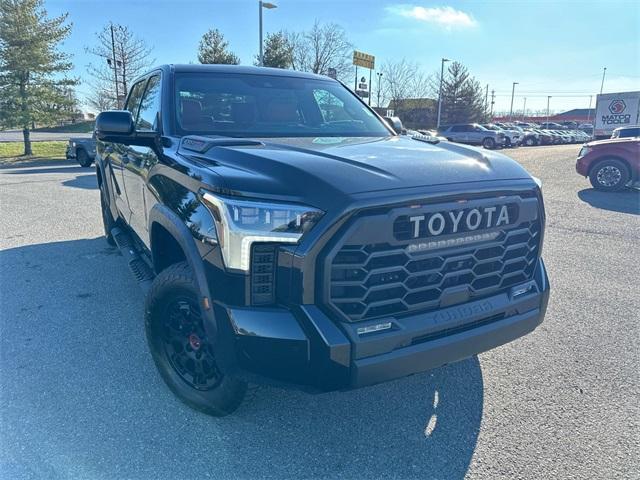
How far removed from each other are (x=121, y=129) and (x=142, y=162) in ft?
1.16

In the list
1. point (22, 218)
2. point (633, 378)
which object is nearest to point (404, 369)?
point (633, 378)

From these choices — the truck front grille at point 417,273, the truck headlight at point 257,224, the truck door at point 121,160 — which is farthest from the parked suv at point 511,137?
the truck headlight at point 257,224

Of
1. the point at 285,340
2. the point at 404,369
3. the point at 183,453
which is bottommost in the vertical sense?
the point at 183,453

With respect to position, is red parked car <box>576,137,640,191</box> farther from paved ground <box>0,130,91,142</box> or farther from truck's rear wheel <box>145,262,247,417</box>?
paved ground <box>0,130,91,142</box>

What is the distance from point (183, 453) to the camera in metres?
2.30

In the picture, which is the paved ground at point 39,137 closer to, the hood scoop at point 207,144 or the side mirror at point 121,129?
the side mirror at point 121,129

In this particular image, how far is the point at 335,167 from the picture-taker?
6.85ft

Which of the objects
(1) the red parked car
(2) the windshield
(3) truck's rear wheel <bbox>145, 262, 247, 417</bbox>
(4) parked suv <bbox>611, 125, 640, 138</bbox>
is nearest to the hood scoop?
(2) the windshield

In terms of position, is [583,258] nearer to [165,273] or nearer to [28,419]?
[165,273]

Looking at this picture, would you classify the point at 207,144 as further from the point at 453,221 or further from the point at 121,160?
the point at 121,160

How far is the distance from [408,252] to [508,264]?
2.38 ft

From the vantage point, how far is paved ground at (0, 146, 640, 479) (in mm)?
2234

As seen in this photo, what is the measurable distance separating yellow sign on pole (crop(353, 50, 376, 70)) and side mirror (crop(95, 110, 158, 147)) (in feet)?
94.5

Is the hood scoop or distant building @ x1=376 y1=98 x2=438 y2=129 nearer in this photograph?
the hood scoop
